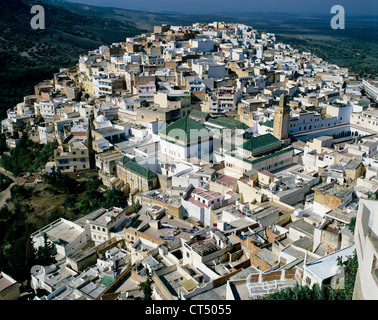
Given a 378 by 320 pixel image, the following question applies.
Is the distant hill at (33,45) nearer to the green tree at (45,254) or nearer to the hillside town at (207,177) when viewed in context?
the hillside town at (207,177)

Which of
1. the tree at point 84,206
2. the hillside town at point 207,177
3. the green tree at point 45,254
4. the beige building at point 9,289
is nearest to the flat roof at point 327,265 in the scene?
the hillside town at point 207,177

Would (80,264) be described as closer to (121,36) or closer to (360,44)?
(121,36)

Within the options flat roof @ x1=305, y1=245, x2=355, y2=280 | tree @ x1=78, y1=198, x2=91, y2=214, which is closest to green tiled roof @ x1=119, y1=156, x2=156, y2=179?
tree @ x1=78, y1=198, x2=91, y2=214

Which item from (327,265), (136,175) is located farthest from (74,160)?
(327,265)

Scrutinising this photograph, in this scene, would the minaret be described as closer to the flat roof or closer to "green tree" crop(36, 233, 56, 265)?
the flat roof

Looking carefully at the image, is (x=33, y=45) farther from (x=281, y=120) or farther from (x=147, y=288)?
(x=147, y=288)
